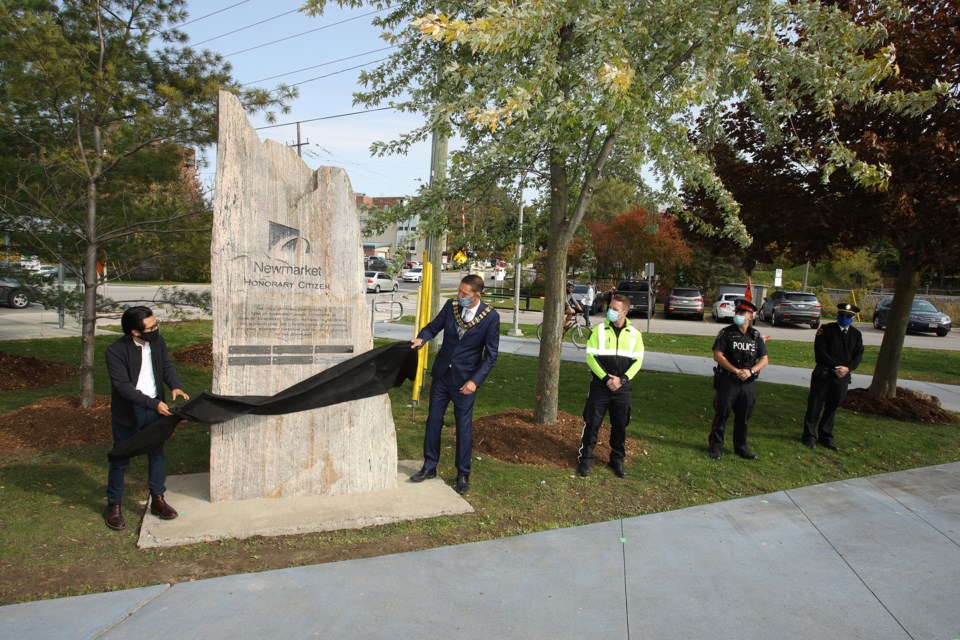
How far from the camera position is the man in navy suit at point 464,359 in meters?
5.46

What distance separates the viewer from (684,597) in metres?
3.85

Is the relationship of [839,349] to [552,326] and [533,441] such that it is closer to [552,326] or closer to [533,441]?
[552,326]

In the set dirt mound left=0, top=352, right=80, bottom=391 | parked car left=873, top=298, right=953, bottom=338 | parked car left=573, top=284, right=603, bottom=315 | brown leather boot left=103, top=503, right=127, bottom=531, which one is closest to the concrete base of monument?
brown leather boot left=103, top=503, right=127, bottom=531

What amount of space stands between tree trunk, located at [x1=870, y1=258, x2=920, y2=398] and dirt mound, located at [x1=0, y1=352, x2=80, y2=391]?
11.9 meters

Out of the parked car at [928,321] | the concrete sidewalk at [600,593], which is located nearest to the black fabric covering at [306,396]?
the concrete sidewalk at [600,593]

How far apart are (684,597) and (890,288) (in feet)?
156

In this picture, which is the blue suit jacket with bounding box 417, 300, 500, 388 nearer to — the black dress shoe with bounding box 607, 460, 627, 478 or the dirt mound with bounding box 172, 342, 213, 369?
the black dress shoe with bounding box 607, 460, 627, 478

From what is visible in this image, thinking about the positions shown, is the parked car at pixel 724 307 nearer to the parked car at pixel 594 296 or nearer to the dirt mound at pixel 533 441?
the parked car at pixel 594 296

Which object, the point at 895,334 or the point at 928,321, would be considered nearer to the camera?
the point at 895,334

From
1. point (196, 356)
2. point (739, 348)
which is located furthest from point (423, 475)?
point (196, 356)

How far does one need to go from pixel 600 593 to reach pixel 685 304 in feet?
91.5

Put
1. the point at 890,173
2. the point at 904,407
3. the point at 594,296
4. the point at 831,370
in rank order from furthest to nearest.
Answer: the point at 594,296
the point at 904,407
the point at 831,370
the point at 890,173

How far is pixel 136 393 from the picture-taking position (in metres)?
4.46

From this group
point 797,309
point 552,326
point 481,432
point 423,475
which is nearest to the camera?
point 423,475
